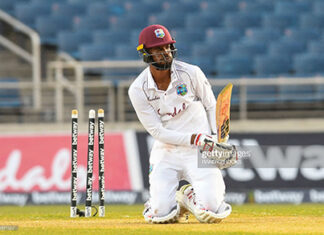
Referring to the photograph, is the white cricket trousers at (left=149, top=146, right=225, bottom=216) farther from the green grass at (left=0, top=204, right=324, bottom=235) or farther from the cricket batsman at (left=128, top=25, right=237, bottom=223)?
the green grass at (left=0, top=204, right=324, bottom=235)

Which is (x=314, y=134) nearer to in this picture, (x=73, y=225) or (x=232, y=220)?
(x=232, y=220)

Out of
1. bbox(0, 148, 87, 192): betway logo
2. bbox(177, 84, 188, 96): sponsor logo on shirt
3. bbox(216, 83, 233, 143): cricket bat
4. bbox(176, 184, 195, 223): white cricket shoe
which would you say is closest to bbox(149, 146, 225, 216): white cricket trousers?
bbox(176, 184, 195, 223): white cricket shoe

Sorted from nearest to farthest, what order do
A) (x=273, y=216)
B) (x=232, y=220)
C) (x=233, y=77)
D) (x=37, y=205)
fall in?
(x=232, y=220), (x=273, y=216), (x=37, y=205), (x=233, y=77)

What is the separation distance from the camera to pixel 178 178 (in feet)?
22.3

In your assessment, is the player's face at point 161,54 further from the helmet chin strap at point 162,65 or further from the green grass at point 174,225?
the green grass at point 174,225

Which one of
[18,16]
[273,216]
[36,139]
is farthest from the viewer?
[18,16]

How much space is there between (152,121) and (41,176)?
512 centimetres

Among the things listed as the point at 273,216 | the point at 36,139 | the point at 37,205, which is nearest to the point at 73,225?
the point at 273,216

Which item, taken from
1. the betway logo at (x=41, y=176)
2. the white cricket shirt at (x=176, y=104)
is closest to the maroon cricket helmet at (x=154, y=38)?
the white cricket shirt at (x=176, y=104)

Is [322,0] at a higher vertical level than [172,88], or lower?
higher

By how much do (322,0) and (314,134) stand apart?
4.35 m

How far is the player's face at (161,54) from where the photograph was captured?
6.41m

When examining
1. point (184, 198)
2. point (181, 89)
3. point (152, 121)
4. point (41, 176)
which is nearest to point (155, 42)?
point (181, 89)

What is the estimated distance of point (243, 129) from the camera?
1201cm
